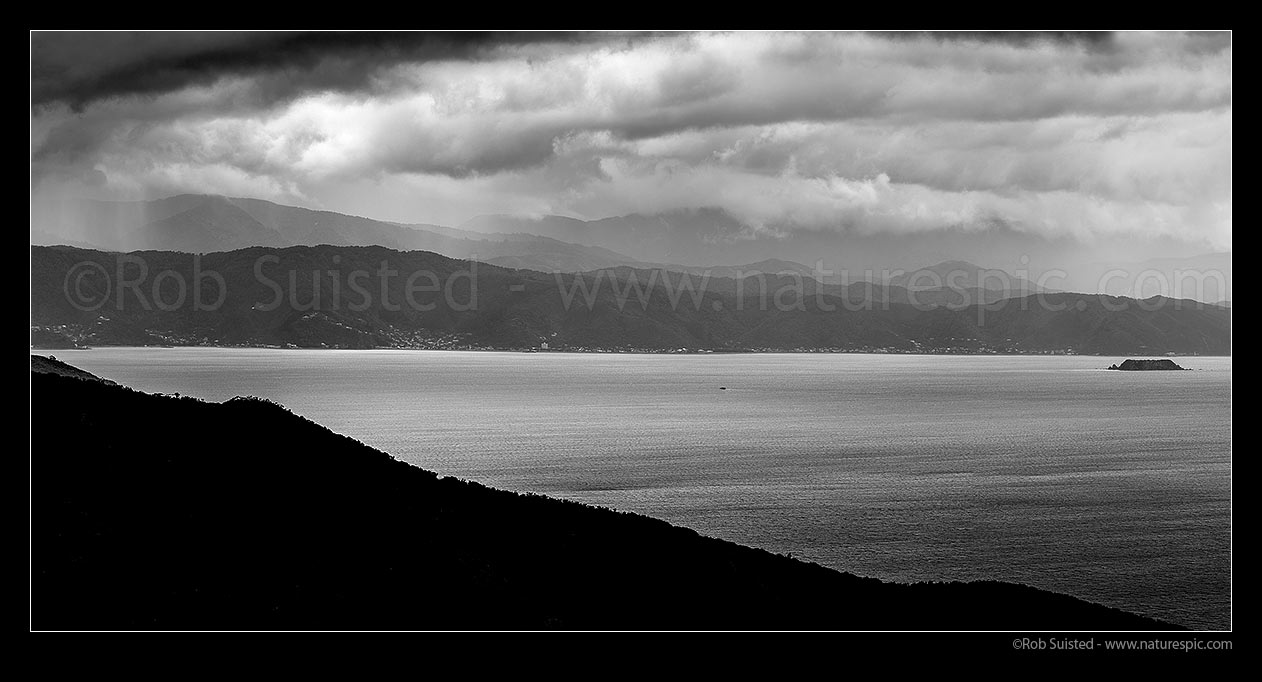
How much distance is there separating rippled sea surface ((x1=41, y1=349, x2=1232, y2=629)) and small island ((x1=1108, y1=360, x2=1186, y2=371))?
81.2 feet

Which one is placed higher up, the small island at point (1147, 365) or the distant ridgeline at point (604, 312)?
the distant ridgeline at point (604, 312)

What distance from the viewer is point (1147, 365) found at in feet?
495

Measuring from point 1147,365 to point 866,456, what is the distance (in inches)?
4821

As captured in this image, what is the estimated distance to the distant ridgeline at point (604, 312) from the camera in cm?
13125

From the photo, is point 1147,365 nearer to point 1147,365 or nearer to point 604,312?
point 1147,365

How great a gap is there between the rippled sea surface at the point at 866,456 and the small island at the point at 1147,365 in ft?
81.2

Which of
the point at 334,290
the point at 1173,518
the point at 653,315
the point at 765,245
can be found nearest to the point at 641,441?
the point at 1173,518

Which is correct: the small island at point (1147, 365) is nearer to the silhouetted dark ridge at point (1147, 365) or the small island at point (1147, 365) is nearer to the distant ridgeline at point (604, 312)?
the silhouetted dark ridge at point (1147, 365)

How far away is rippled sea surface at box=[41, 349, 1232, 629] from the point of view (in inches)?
1139

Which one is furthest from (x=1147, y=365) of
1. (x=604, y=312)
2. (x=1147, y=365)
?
(x=604, y=312)

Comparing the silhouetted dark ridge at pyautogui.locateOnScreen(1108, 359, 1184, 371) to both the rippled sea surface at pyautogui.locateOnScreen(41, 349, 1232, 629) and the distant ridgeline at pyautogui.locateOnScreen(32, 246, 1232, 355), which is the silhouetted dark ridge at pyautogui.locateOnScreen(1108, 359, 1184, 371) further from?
the rippled sea surface at pyautogui.locateOnScreen(41, 349, 1232, 629)

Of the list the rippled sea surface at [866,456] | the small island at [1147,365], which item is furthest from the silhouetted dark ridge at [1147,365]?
the rippled sea surface at [866,456]

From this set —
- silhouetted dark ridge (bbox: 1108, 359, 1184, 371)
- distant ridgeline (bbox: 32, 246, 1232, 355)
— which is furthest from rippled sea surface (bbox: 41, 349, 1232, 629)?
silhouetted dark ridge (bbox: 1108, 359, 1184, 371)
